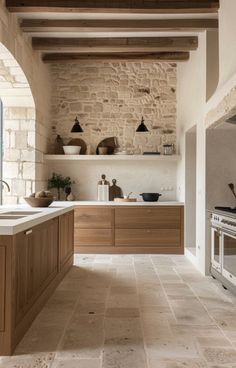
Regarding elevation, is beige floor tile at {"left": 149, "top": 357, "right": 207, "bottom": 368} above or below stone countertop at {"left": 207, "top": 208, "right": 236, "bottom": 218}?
below

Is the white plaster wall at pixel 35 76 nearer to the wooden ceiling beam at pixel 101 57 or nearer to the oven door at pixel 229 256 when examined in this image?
the wooden ceiling beam at pixel 101 57

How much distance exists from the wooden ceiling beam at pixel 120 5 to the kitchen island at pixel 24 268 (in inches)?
91.0

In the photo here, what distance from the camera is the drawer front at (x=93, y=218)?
19.8ft

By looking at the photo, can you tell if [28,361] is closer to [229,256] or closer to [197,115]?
[229,256]

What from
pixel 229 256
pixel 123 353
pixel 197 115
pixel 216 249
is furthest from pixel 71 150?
pixel 123 353

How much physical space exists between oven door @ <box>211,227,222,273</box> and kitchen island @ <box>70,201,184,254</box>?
1658mm

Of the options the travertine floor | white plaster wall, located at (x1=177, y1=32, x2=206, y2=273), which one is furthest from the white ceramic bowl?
the travertine floor

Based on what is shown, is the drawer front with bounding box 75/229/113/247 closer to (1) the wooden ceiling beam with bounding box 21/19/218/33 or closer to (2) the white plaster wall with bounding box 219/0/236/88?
(1) the wooden ceiling beam with bounding box 21/19/218/33

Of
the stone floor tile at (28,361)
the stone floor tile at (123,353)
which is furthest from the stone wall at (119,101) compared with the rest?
the stone floor tile at (28,361)

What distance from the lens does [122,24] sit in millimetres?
4617

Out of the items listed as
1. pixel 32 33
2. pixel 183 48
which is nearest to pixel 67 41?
pixel 32 33

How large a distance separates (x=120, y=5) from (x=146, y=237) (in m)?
3.61

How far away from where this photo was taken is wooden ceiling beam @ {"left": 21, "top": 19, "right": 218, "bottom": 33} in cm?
456

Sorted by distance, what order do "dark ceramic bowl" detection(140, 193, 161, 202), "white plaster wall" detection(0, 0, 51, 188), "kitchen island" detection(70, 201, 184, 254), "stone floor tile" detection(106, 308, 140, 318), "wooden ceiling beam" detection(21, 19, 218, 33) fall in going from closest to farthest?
1. "stone floor tile" detection(106, 308, 140, 318)
2. "white plaster wall" detection(0, 0, 51, 188)
3. "wooden ceiling beam" detection(21, 19, 218, 33)
4. "kitchen island" detection(70, 201, 184, 254)
5. "dark ceramic bowl" detection(140, 193, 161, 202)
